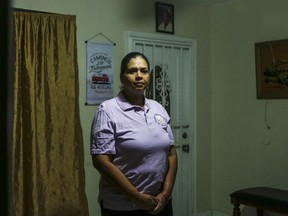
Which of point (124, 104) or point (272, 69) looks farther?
point (272, 69)

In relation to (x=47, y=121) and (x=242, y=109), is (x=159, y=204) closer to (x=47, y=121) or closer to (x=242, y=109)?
(x=47, y=121)

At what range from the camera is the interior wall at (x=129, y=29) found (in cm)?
304

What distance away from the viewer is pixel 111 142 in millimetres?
1750

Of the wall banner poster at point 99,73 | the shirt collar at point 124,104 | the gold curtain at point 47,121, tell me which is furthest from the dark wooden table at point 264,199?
the shirt collar at point 124,104

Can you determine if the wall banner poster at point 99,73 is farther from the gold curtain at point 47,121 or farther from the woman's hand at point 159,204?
the woman's hand at point 159,204

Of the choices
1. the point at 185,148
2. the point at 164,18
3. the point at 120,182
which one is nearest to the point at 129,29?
the point at 164,18

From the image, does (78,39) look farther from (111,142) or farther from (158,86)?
(111,142)

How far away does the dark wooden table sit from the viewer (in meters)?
2.85

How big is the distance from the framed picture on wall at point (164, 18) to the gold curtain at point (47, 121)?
0.94m

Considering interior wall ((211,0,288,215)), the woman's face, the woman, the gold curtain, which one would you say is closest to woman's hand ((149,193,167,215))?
the woman

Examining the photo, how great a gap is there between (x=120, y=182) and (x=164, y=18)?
223 cm

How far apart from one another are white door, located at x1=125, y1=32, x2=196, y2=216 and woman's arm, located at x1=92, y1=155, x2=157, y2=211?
1.80 meters

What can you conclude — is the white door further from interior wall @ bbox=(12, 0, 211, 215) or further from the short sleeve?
the short sleeve

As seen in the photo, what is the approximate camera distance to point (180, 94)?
379cm
